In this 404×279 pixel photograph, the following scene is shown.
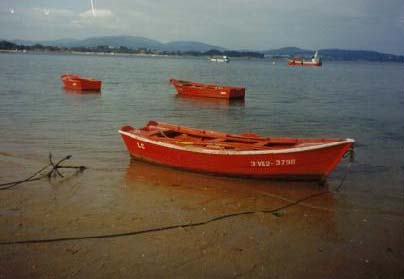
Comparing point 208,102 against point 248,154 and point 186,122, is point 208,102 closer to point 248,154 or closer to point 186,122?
point 186,122

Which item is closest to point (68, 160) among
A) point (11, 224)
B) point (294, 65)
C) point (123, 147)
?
point (123, 147)

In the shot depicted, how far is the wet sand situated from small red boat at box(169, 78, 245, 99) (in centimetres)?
2115

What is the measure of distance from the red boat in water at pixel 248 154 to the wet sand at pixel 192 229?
36cm

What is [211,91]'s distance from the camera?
32.6 meters

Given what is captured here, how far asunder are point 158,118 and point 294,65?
143 m

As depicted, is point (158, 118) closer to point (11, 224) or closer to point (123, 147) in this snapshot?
point (123, 147)

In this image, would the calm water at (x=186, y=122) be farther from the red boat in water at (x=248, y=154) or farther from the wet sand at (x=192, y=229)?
the wet sand at (x=192, y=229)

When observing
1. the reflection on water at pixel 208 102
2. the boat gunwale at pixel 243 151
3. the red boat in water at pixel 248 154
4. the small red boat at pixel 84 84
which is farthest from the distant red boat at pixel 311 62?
the boat gunwale at pixel 243 151

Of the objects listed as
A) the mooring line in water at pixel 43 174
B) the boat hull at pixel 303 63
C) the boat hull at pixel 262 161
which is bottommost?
the mooring line in water at pixel 43 174

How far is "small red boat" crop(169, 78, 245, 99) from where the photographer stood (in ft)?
105

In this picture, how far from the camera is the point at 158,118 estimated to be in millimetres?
23109

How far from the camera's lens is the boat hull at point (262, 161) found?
34.0 ft

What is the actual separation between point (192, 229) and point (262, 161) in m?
3.61

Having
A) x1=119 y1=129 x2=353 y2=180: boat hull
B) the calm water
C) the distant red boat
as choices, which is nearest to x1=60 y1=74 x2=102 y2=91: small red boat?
the calm water
